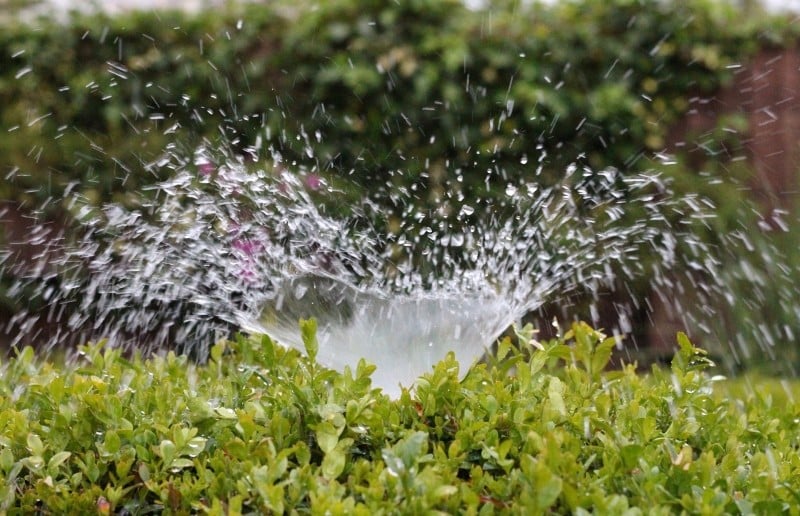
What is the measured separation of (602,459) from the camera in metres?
1.58

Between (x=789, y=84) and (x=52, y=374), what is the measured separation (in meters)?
4.54

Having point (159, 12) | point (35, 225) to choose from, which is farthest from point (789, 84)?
point (35, 225)

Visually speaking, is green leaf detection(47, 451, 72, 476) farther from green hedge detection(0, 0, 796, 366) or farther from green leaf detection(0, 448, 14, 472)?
green hedge detection(0, 0, 796, 366)

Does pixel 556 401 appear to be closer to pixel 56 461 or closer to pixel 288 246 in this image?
pixel 56 461

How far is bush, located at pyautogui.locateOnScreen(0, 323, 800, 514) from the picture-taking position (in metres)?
1.36

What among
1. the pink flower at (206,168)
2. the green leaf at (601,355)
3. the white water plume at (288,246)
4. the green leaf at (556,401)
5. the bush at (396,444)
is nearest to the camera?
the bush at (396,444)

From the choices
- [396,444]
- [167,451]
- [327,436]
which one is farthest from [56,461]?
[396,444]

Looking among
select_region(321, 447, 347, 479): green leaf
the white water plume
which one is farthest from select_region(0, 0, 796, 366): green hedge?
select_region(321, 447, 347, 479): green leaf

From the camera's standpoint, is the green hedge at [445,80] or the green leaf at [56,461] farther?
the green hedge at [445,80]

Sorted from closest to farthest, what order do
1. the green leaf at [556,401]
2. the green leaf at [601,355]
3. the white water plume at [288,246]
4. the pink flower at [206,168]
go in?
the green leaf at [556,401] < the green leaf at [601,355] < the white water plume at [288,246] < the pink flower at [206,168]

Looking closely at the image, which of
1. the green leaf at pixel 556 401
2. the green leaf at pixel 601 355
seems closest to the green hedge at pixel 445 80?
the green leaf at pixel 601 355

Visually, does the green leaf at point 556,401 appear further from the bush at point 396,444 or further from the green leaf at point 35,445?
the green leaf at point 35,445

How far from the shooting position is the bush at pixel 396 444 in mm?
1360

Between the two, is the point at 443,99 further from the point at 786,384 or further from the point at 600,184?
the point at 786,384
